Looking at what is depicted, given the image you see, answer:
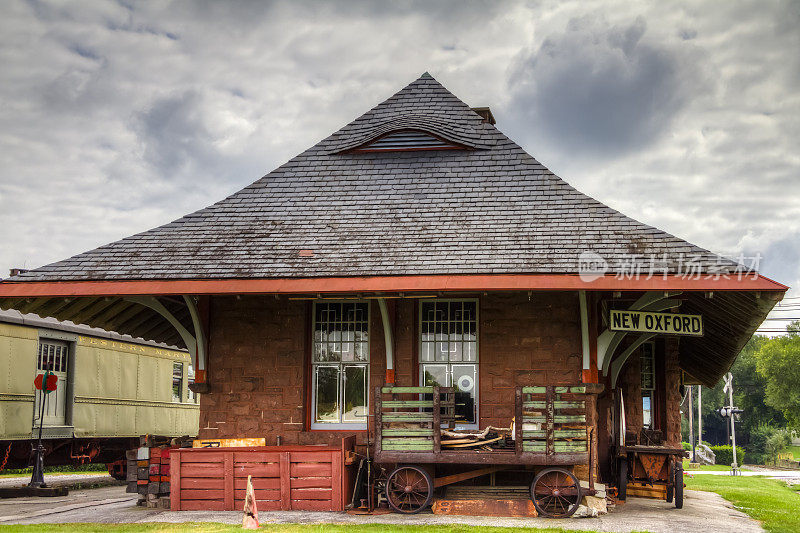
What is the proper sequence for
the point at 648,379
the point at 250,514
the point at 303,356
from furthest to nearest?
the point at 648,379 → the point at 303,356 → the point at 250,514

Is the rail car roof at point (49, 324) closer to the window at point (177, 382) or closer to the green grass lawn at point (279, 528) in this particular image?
the window at point (177, 382)

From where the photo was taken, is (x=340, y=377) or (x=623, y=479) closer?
(x=623, y=479)

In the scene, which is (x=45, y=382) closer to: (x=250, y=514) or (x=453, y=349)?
(x=250, y=514)

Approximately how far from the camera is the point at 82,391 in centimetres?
1836

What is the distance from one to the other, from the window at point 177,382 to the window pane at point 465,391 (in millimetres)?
12421

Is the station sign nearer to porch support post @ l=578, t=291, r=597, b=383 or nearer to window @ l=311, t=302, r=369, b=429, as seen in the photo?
porch support post @ l=578, t=291, r=597, b=383

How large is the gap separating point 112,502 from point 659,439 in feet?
29.5

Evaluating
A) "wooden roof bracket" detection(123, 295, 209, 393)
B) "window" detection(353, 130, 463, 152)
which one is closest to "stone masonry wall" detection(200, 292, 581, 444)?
"wooden roof bracket" detection(123, 295, 209, 393)

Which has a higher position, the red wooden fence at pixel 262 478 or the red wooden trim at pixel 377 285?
the red wooden trim at pixel 377 285

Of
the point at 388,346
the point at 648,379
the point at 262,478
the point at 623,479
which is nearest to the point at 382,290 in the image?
the point at 388,346

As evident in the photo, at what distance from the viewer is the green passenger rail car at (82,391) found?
16516 mm

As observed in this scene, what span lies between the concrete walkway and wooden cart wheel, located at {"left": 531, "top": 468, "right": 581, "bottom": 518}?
0.28 meters

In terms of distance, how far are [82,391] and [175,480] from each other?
8.12 meters

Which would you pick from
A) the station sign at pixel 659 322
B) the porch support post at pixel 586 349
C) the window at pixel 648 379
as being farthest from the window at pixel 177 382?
the station sign at pixel 659 322
